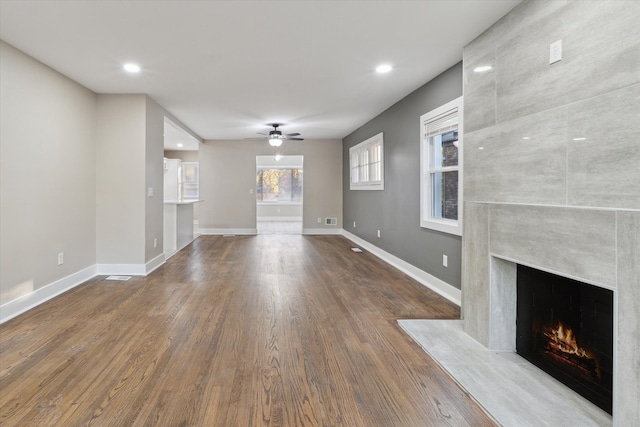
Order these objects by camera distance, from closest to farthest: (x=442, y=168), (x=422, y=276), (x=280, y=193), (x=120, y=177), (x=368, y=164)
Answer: (x=442, y=168), (x=422, y=276), (x=120, y=177), (x=368, y=164), (x=280, y=193)

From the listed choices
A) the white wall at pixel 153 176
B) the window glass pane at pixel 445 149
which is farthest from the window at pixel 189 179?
the window glass pane at pixel 445 149

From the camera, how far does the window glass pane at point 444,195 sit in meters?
3.65

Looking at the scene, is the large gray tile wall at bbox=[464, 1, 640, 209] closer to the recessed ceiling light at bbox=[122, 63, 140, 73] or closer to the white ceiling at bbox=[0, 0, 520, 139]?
the white ceiling at bbox=[0, 0, 520, 139]

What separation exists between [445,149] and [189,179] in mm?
9407

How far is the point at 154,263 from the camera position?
192 inches

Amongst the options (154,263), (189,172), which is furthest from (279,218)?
(154,263)

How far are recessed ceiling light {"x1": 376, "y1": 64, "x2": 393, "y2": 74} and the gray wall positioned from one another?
0.63m

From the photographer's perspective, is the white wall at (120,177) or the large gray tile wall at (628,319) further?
the white wall at (120,177)

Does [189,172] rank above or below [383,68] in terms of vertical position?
below

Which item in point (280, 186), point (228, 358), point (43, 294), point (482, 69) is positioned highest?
point (482, 69)

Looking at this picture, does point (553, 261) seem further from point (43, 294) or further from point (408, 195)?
point (43, 294)

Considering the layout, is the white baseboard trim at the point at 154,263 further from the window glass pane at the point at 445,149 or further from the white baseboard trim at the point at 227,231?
the window glass pane at the point at 445,149

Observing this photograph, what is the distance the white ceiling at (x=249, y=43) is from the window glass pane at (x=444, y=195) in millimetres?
1177

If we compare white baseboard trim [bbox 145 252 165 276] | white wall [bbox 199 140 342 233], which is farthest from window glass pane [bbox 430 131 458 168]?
white wall [bbox 199 140 342 233]
